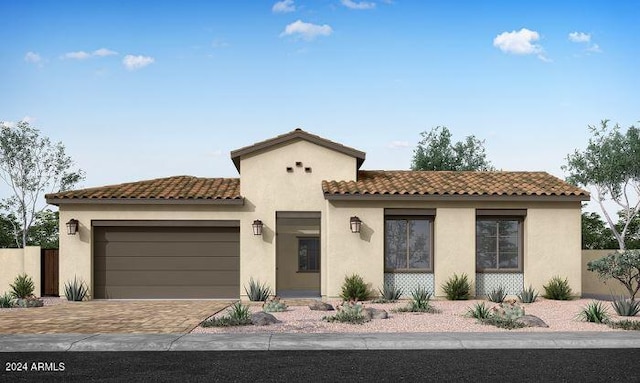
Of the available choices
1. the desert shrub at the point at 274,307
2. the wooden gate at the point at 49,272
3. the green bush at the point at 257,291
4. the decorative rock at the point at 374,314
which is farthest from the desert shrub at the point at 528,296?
the wooden gate at the point at 49,272

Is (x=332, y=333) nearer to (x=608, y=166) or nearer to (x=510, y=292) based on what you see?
(x=510, y=292)

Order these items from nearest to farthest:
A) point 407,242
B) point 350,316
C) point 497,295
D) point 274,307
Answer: point 350,316, point 274,307, point 497,295, point 407,242

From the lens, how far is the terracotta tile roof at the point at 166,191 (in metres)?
21.7

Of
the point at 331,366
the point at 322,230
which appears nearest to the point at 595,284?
the point at 322,230

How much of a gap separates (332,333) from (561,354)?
411 cm

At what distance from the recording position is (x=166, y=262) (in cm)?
2222

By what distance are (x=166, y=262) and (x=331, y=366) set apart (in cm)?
1306

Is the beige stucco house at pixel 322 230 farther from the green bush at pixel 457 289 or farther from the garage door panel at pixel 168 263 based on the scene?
the green bush at pixel 457 289

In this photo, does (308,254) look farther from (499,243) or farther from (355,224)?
(499,243)

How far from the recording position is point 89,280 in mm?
21828

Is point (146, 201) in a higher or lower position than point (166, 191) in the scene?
lower

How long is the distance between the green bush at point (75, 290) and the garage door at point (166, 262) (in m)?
0.55

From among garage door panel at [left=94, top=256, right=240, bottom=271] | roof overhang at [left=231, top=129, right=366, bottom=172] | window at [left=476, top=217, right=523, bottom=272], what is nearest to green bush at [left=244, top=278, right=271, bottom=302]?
garage door panel at [left=94, top=256, right=240, bottom=271]

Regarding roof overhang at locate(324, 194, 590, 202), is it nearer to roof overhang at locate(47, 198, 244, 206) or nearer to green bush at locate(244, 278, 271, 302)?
roof overhang at locate(47, 198, 244, 206)
